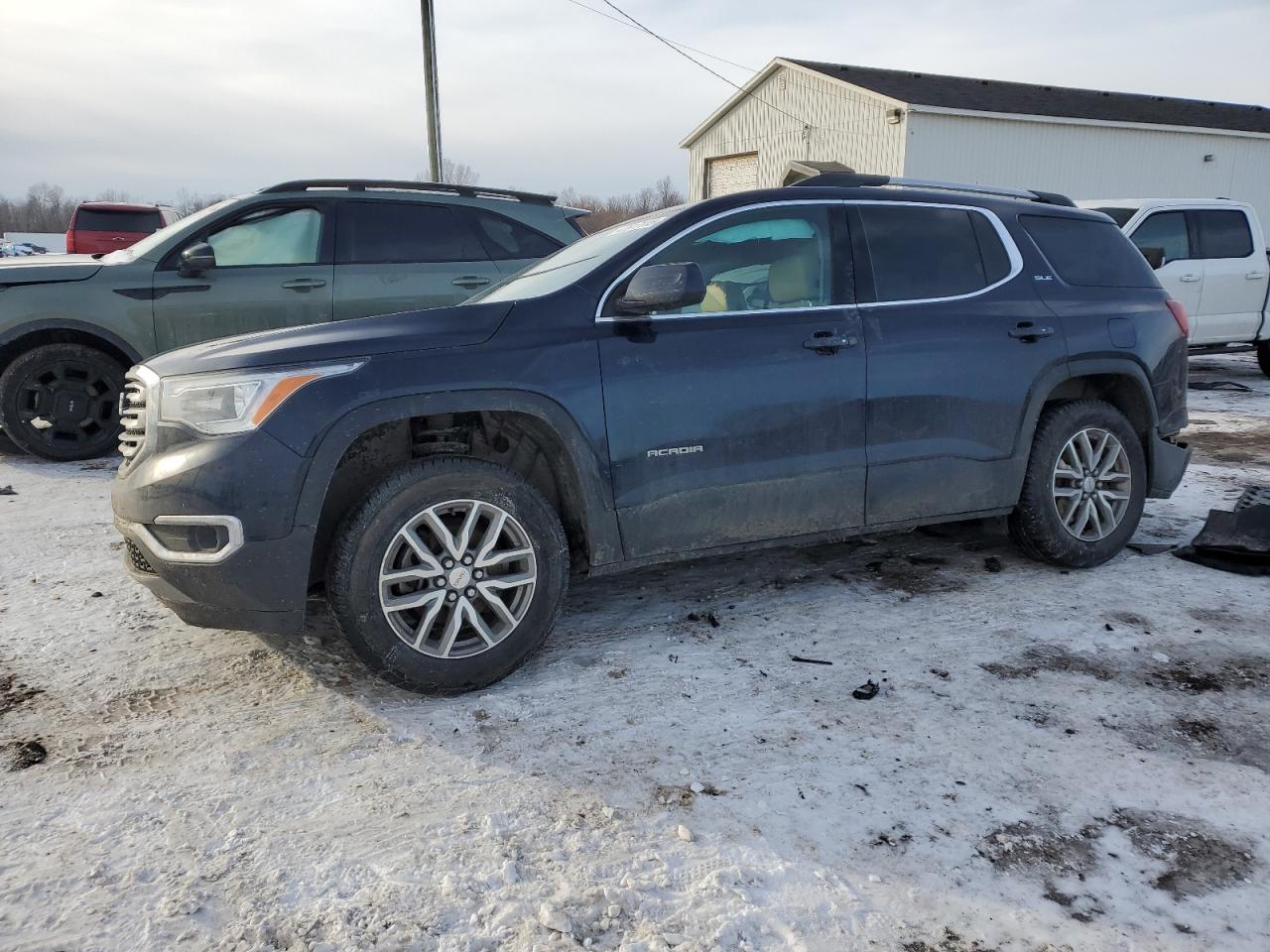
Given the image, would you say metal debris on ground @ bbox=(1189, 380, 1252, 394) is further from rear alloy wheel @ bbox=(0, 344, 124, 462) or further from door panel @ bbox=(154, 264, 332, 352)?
rear alloy wheel @ bbox=(0, 344, 124, 462)

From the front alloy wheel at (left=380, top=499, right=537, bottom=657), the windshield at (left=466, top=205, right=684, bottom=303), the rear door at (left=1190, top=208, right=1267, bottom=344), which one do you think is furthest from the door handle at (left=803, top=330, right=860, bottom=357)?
the rear door at (left=1190, top=208, right=1267, bottom=344)

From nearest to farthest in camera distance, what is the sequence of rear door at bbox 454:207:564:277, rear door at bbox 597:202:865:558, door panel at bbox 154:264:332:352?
rear door at bbox 597:202:865:558
door panel at bbox 154:264:332:352
rear door at bbox 454:207:564:277

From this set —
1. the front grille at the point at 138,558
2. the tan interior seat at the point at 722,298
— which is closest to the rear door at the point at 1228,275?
the tan interior seat at the point at 722,298

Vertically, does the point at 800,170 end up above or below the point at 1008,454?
above

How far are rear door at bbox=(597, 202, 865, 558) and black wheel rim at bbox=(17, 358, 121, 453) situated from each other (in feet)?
16.5

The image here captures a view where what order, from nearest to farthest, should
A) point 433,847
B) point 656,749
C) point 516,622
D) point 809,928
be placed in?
1. point 809,928
2. point 433,847
3. point 656,749
4. point 516,622

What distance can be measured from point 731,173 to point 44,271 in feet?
81.0

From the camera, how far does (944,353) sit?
13.5ft

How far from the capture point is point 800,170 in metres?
23.9

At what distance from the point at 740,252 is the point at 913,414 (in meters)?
1.01

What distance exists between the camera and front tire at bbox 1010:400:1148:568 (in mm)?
4488

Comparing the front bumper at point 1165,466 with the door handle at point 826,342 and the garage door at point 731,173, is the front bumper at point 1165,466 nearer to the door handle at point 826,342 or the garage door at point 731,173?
the door handle at point 826,342

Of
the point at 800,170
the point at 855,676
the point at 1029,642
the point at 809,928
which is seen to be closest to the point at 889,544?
the point at 1029,642

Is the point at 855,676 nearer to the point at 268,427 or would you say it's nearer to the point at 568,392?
the point at 568,392
